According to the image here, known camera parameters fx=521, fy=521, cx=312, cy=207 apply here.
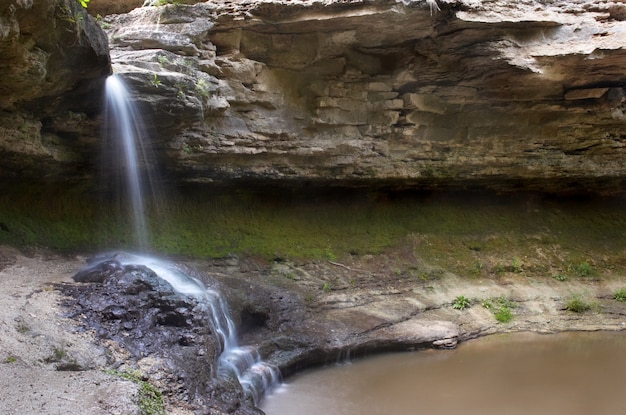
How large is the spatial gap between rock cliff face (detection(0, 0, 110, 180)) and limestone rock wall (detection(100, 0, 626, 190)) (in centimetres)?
79

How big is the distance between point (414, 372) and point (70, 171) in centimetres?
678

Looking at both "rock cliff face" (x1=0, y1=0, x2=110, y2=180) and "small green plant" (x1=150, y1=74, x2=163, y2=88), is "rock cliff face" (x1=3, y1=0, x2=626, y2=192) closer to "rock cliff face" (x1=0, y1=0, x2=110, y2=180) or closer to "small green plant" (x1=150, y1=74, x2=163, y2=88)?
"small green plant" (x1=150, y1=74, x2=163, y2=88)

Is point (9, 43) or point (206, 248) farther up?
point (9, 43)

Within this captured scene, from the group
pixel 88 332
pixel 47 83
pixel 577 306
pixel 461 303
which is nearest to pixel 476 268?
pixel 461 303

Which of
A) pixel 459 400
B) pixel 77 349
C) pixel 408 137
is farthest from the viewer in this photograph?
pixel 408 137

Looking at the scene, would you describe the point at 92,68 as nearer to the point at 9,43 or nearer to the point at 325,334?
the point at 9,43

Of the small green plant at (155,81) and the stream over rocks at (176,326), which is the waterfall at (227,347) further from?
the small green plant at (155,81)

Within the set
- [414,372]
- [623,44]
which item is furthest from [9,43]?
[623,44]

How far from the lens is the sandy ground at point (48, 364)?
12.8 feet

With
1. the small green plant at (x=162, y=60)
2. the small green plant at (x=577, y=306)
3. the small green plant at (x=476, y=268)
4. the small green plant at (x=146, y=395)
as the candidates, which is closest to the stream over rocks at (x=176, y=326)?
the small green plant at (x=146, y=395)

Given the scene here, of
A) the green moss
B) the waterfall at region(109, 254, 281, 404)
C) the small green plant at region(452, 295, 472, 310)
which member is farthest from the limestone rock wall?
the small green plant at region(452, 295, 472, 310)

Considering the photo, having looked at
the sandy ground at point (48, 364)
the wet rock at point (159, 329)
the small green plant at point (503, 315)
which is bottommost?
the small green plant at point (503, 315)

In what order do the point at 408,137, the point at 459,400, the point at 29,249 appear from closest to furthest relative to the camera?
the point at 459,400 < the point at 29,249 < the point at 408,137

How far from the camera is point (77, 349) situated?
5.09 meters
